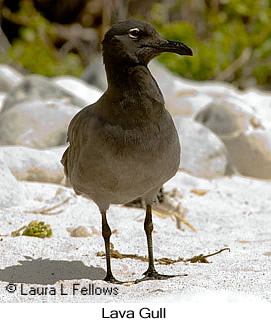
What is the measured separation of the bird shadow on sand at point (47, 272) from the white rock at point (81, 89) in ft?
13.4

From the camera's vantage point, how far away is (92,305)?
2.91m

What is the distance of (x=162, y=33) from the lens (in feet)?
35.1

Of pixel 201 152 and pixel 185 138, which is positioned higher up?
pixel 185 138

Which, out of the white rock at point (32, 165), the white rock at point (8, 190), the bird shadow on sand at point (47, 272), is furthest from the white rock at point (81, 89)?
the bird shadow on sand at point (47, 272)

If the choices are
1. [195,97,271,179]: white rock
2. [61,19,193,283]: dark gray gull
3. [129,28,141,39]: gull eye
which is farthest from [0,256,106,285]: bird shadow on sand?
[195,97,271,179]: white rock

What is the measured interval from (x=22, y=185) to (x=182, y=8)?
8.22 meters

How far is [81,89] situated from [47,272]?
4957 mm

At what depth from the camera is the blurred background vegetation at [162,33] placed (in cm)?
1059

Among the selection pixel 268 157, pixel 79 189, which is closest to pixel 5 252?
pixel 79 189

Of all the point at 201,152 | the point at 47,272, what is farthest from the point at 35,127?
the point at 47,272

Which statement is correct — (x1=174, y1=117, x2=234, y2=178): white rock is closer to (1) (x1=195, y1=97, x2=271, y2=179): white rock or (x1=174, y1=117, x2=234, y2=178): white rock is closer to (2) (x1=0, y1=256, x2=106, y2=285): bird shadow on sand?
(1) (x1=195, y1=97, x2=271, y2=179): white rock

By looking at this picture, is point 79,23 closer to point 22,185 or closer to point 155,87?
point 22,185

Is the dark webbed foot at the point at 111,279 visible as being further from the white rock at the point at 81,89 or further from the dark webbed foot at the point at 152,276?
the white rock at the point at 81,89

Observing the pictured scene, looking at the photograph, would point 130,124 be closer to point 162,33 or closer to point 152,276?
point 152,276
